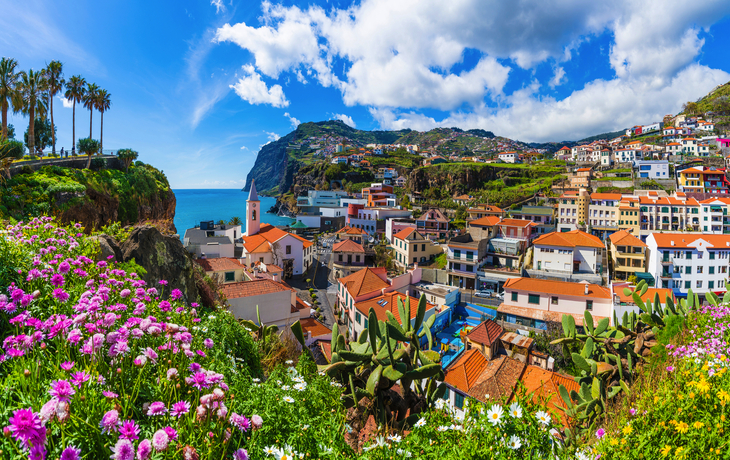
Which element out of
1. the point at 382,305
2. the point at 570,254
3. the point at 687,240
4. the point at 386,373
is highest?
the point at 687,240

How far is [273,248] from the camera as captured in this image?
33188mm

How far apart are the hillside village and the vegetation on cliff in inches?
210

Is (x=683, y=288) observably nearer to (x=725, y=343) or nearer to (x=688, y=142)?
(x=725, y=343)

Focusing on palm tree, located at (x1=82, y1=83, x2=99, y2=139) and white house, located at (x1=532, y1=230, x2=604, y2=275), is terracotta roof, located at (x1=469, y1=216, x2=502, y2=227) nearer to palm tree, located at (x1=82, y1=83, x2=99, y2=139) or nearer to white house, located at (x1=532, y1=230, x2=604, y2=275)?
white house, located at (x1=532, y1=230, x2=604, y2=275)

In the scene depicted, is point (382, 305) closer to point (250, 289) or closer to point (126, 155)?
point (250, 289)

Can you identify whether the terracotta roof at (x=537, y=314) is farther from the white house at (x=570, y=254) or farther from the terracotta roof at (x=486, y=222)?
the terracotta roof at (x=486, y=222)

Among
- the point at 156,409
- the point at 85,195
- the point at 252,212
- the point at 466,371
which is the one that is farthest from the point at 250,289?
the point at 252,212

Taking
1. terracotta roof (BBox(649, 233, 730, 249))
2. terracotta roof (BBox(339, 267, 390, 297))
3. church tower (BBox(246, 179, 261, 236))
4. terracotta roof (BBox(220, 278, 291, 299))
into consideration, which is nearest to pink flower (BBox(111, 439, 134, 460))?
terracotta roof (BBox(220, 278, 291, 299))

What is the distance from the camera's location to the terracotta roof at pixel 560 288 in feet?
80.1

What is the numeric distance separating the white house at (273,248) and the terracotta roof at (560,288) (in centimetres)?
2140

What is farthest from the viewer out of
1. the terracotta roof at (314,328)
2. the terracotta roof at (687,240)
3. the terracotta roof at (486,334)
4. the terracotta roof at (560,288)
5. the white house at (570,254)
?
the terracotta roof at (687,240)

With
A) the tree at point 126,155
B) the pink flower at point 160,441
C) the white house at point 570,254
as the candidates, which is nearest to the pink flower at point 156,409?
the pink flower at point 160,441

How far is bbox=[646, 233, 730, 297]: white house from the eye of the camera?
34.1 metres

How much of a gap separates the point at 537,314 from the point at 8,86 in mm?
39697
